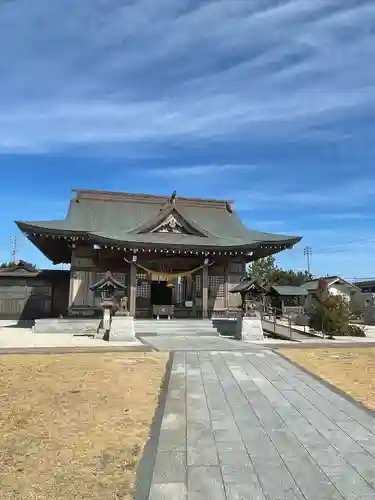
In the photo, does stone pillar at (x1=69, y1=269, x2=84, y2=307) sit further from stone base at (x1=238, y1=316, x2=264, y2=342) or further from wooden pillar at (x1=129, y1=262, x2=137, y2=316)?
stone base at (x1=238, y1=316, x2=264, y2=342)

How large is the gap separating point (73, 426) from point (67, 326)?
14685mm

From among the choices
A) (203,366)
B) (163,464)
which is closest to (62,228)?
(203,366)

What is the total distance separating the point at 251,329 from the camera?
16422 mm

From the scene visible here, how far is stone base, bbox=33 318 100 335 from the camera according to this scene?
62.5 ft

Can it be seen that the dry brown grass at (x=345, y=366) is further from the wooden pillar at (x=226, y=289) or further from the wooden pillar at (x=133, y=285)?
the wooden pillar at (x=226, y=289)

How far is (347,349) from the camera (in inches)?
527

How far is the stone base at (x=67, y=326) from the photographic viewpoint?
19062 millimetres

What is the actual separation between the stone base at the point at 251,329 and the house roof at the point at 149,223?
5.14 metres

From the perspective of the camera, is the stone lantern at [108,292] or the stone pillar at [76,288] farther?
the stone pillar at [76,288]

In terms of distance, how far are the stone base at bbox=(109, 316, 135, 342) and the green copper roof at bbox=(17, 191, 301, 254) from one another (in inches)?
195

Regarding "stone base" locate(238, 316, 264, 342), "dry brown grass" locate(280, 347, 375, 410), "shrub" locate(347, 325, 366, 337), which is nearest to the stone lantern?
"stone base" locate(238, 316, 264, 342)

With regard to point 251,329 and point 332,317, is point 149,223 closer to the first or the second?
point 251,329

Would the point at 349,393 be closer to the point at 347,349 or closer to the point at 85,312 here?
Result: the point at 347,349

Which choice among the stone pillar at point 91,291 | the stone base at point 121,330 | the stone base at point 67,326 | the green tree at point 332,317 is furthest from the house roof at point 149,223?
the stone base at point 121,330
